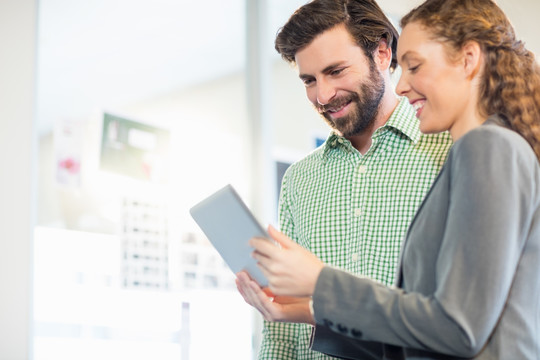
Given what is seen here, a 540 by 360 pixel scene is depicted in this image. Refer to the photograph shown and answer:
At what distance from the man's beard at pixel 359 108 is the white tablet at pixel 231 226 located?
58 cm

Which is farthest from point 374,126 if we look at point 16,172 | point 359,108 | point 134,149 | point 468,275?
point 134,149

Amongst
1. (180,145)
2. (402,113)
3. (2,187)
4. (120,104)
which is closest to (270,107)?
(180,145)

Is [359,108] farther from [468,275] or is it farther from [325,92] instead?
[468,275]

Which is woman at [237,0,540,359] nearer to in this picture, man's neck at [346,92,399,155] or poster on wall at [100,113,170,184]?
man's neck at [346,92,399,155]

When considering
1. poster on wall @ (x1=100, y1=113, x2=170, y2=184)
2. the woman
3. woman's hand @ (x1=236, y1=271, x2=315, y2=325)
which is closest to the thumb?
the woman

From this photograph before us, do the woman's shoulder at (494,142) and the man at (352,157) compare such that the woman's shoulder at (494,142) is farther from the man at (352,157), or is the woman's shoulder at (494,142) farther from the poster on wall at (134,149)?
the poster on wall at (134,149)

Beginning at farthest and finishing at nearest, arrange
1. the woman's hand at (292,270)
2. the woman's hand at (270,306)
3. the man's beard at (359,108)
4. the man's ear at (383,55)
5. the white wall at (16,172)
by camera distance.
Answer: the white wall at (16,172), the man's ear at (383,55), the man's beard at (359,108), the woman's hand at (270,306), the woman's hand at (292,270)

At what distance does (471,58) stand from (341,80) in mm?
752

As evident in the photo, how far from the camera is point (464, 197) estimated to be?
104 centimetres

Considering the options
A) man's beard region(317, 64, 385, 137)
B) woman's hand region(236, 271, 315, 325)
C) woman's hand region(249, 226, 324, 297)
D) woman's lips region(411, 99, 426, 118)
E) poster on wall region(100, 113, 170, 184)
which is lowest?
woman's hand region(236, 271, 315, 325)

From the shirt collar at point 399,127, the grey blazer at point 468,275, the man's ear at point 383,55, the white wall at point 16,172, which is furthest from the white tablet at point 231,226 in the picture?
the white wall at point 16,172

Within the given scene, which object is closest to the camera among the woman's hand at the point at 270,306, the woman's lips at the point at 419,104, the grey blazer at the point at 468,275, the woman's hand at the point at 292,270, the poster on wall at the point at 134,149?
the grey blazer at the point at 468,275

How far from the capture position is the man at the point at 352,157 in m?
1.75

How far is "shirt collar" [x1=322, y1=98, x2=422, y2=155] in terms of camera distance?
1.80 metres
